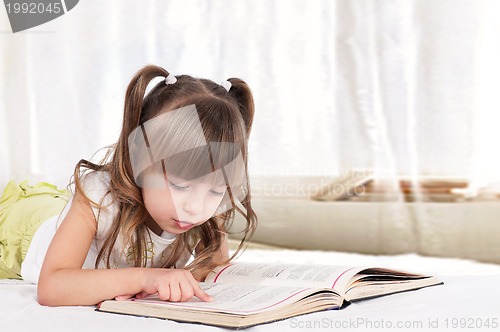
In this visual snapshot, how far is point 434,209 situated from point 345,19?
0.70 meters

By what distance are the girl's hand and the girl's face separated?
0.37ft

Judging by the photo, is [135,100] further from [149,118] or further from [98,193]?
[98,193]

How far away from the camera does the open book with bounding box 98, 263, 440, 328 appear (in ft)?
2.75

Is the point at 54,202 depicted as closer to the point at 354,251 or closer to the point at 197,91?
the point at 197,91

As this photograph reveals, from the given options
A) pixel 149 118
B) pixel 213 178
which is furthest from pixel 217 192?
pixel 149 118

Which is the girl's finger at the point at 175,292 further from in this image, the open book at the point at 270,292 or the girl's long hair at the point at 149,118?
the girl's long hair at the point at 149,118

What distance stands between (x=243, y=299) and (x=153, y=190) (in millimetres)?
274

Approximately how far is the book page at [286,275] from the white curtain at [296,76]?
3.74ft

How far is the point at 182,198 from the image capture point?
3.43 feet

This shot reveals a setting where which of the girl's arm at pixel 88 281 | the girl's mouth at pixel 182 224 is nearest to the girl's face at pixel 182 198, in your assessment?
the girl's mouth at pixel 182 224

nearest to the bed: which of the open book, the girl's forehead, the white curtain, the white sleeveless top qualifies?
the open book

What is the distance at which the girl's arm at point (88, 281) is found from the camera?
3.08 feet

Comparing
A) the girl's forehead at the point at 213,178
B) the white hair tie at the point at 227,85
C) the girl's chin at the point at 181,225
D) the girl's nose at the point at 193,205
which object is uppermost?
the white hair tie at the point at 227,85

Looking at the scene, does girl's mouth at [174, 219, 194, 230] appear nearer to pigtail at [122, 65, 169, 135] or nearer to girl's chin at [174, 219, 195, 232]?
girl's chin at [174, 219, 195, 232]
